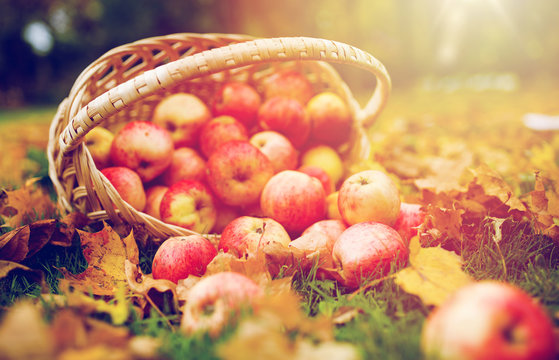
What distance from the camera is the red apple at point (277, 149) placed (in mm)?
2018

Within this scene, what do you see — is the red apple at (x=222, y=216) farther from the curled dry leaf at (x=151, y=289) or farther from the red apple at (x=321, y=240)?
the curled dry leaf at (x=151, y=289)

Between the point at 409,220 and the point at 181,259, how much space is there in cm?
93

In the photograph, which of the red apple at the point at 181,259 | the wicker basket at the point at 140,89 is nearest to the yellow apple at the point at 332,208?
the wicker basket at the point at 140,89

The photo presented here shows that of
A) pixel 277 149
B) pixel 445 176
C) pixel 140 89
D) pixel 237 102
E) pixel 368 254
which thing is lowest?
pixel 445 176

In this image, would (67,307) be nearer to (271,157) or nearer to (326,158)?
(271,157)

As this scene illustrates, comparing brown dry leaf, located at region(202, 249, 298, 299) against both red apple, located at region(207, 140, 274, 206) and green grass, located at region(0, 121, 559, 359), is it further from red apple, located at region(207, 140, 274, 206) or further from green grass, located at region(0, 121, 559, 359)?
red apple, located at region(207, 140, 274, 206)

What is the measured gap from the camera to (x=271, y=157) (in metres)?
2.01

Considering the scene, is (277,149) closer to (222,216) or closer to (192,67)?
(222,216)

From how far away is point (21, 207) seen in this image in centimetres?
183

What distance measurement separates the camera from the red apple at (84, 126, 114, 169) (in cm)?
191

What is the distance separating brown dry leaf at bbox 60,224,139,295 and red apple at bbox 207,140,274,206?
492mm

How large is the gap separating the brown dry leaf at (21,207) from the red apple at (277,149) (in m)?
1.13

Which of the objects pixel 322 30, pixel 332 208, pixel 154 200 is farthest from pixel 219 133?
pixel 322 30

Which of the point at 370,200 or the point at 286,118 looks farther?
the point at 286,118
